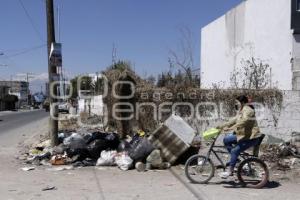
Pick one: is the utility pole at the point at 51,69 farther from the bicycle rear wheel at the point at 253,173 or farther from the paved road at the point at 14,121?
the paved road at the point at 14,121

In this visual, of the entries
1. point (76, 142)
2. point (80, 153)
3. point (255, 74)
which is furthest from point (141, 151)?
point (255, 74)

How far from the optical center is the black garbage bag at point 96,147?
505 inches

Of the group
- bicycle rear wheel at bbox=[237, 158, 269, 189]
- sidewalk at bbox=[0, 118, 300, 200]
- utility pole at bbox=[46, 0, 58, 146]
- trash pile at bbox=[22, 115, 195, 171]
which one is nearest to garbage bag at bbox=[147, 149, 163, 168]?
trash pile at bbox=[22, 115, 195, 171]

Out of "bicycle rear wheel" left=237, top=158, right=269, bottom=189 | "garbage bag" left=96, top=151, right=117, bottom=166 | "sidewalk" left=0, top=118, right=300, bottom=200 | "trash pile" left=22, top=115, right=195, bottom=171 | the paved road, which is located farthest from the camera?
the paved road

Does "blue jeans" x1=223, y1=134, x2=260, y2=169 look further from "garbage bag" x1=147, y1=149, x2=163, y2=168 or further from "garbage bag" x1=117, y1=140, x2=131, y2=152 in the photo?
"garbage bag" x1=117, y1=140, x2=131, y2=152

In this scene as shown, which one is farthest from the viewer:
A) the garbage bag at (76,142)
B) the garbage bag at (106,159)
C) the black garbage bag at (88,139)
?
the black garbage bag at (88,139)

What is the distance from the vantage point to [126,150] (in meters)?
12.7

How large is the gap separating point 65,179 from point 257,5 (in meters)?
16.7

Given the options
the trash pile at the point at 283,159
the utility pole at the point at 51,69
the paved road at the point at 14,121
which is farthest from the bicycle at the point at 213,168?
the paved road at the point at 14,121

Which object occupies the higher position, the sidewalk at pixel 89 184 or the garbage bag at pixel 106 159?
the garbage bag at pixel 106 159

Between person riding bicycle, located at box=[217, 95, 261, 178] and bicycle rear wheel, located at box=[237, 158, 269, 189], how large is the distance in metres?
0.24

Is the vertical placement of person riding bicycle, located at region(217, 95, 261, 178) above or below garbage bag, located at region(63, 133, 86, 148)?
above

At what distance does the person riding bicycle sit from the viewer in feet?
31.6

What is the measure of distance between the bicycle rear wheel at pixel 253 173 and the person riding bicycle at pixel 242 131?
0.24 meters
